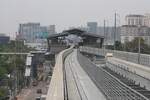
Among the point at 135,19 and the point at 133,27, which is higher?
the point at 135,19

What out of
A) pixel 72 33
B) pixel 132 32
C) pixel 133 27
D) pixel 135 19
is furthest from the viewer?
pixel 135 19

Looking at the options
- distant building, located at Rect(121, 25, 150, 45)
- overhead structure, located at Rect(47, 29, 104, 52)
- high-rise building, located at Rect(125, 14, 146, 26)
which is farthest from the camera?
high-rise building, located at Rect(125, 14, 146, 26)

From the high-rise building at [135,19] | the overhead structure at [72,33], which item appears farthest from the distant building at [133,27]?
the overhead structure at [72,33]

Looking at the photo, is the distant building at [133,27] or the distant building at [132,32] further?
the distant building at [133,27]

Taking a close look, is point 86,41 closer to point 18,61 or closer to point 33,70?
point 18,61

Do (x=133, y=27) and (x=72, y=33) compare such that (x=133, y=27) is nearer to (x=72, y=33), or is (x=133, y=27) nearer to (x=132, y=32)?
(x=132, y=32)

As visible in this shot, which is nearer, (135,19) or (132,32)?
(132,32)

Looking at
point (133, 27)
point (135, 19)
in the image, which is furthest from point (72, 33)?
point (135, 19)

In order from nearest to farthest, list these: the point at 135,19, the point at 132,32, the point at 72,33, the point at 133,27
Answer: the point at 72,33
the point at 133,27
the point at 132,32
the point at 135,19

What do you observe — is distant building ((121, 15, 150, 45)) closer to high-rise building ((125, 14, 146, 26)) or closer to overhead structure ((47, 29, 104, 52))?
high-rise building ((125, 14, 146, 26))

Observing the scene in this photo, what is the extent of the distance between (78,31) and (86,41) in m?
8.44

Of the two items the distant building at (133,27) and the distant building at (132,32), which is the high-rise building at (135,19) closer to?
the distant building at (133,27)

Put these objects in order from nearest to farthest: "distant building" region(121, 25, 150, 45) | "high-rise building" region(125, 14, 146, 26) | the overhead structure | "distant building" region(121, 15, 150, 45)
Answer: the overhead structure
"distant building" region(121, 25, 150, 45)
"distant building" region(121, 15, 150, 45)
"high-rise building" region(125, 14, 146, 26)

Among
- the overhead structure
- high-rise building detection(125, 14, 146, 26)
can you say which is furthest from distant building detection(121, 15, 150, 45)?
the overhead structure
